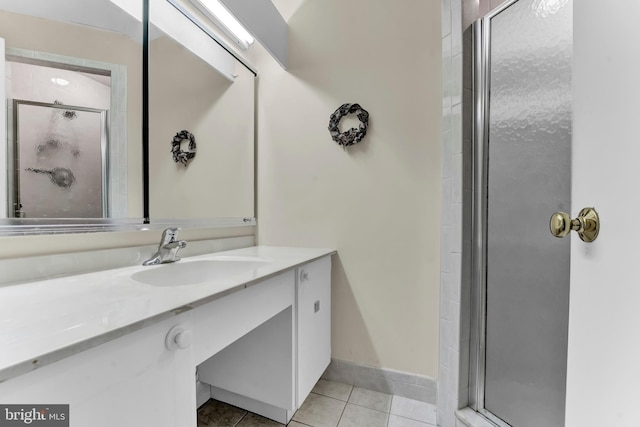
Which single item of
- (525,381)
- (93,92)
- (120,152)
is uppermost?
(93,92)

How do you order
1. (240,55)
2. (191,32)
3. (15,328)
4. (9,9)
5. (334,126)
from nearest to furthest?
1. (15,328)
2. (9,9)
3. (191,32)
4. (334,126)
5. (240,55)

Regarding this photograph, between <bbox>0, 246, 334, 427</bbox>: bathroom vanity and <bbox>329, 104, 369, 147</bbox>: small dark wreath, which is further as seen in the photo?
<bbox>329, 104, 369, 147</bbox>: small dark wreath

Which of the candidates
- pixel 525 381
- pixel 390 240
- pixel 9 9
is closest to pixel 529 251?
pixel 525 381

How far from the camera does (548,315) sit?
0.99 m

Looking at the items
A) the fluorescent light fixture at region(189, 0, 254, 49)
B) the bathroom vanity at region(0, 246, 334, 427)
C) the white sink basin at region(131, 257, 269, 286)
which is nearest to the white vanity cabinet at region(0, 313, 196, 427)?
the bathroom vanity at region(0, 246, 334, 427)

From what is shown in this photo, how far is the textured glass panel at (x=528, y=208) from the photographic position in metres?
0.96

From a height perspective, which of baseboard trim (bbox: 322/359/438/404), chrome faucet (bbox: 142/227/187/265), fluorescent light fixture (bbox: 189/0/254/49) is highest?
fluorescent light fixture (bbox: 189/0/254/49)

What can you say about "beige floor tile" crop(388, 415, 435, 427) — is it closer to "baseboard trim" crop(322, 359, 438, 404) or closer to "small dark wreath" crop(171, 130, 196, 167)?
"baseboard trim" crop(322, 359, 438, 404)

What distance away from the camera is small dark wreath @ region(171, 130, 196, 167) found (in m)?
1.42

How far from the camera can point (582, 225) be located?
1.86 feet

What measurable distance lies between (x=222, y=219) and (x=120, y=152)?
2.16ft

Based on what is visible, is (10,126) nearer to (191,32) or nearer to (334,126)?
(191,32)

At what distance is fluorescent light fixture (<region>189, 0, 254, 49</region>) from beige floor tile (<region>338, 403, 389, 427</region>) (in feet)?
6.49

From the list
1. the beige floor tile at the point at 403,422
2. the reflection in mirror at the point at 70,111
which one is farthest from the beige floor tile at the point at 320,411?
the reflection in mirror at the point at 70,111
